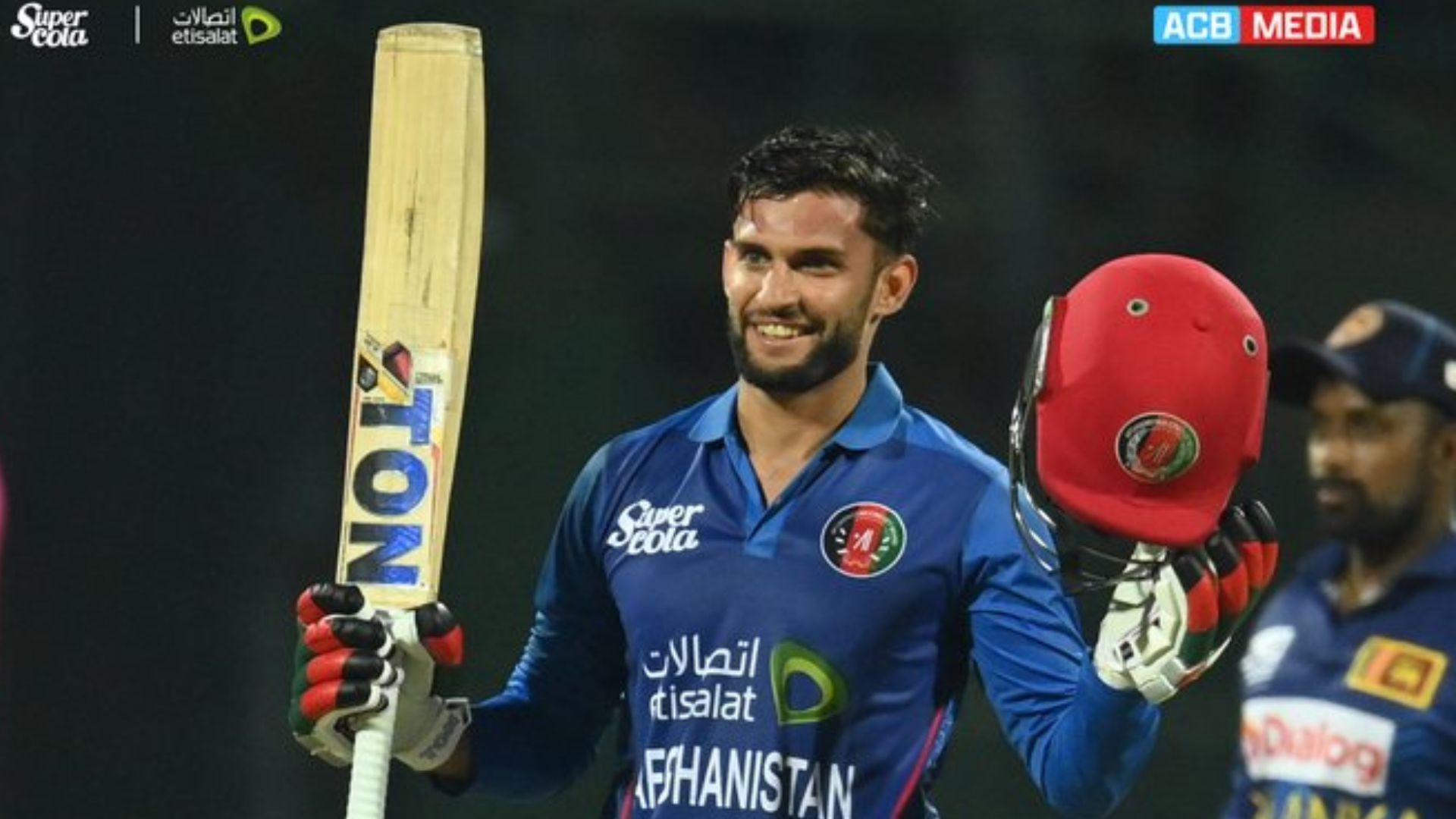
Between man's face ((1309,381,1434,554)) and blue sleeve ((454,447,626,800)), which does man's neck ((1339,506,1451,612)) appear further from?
blue sleeve ((454,447,626,800))

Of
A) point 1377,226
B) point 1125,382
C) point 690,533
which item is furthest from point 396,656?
point 1377,226

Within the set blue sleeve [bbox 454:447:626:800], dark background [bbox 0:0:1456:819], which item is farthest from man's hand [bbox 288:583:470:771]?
dark background [bbox 0:0:1456:819]

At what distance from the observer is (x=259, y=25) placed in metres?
3.92

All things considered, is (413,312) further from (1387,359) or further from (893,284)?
(1387,359)

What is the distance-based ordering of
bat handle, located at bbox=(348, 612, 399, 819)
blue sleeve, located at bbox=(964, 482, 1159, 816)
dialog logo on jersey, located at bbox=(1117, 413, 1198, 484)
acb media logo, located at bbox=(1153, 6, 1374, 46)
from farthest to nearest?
acb media logo, located at bbox=(1153, 6, 1374, 46) < bat handle, located at bbox=(348, 612, 399, 819) < blue sleeve, located at bbox=(964, 482, 1159, 816) < dialog logo on jersey, located at bbox=(1117, 413, 1198, 484)

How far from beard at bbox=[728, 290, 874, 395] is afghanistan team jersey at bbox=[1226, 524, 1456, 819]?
1.72 feet

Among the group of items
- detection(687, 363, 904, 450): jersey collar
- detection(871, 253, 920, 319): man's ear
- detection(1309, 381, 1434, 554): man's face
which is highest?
detection(871, 253, 920, 319): man's ear

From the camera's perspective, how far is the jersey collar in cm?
278

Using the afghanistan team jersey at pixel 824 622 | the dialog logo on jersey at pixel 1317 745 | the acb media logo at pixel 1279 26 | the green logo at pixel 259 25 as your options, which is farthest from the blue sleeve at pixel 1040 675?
the green logo at pixel 259 25

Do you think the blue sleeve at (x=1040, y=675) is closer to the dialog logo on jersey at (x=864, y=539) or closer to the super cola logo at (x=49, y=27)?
the dialog logo on jersey at (x=864, y=539)

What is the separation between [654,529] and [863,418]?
226 mm

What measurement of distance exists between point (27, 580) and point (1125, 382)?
2.01 metres

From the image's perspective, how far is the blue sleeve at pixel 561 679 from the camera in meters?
2.85

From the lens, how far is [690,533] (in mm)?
2756
